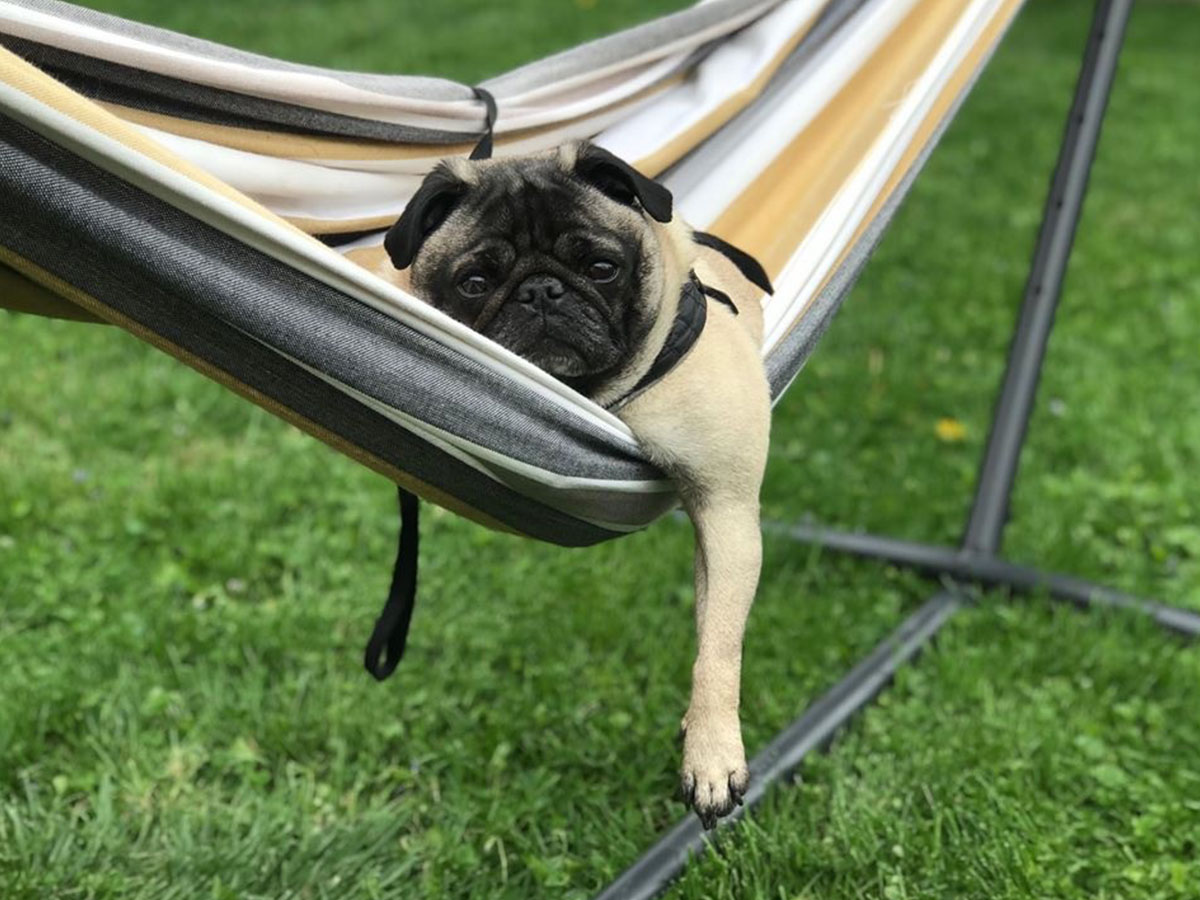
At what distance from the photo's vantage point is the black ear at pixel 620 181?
1.60 m

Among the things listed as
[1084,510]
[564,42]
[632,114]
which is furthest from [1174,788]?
[564,42]

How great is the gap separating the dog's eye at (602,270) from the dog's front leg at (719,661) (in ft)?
0.96

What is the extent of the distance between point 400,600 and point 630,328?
63cm

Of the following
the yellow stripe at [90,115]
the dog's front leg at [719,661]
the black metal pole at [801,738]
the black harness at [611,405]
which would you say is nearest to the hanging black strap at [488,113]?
the black harness at [611,405]

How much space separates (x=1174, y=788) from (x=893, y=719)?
1.66 feet

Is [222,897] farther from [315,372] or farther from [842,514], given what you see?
[842,514]

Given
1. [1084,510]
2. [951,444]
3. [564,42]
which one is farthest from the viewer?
[564,42]

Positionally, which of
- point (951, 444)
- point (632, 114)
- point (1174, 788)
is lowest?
point (951, 444)

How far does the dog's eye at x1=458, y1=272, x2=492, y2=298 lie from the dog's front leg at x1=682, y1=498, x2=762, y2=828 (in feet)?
1.21

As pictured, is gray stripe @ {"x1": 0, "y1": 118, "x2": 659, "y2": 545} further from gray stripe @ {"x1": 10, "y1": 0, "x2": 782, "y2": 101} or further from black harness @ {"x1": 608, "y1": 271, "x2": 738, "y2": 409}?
gray stripe @ {"x1": 10, "y1": 0, "x2": 782, "y2": 101}

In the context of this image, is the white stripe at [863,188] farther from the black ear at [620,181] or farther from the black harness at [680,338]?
the black ear at [620,181]

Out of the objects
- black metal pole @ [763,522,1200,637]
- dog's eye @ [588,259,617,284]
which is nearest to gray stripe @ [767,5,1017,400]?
dog's eye @ [588,259,617,284]

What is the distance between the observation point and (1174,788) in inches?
95.8

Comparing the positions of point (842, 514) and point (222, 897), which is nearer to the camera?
point (222, 897)
